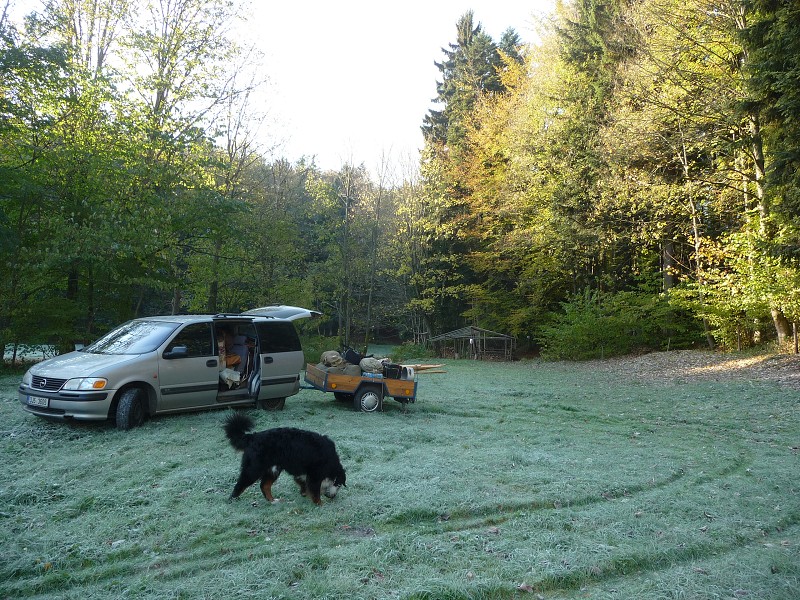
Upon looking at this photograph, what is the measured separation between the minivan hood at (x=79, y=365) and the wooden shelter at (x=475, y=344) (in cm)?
2424

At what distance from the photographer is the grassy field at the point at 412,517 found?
135 inches

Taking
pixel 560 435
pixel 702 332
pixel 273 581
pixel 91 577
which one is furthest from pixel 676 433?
pixel 702 332

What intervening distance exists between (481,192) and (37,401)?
27.6m

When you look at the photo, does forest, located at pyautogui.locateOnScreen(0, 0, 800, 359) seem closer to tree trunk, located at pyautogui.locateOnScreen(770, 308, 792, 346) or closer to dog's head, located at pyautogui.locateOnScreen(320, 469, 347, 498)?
tree trunk, located at pyautogui.locateOnScreen(770, 308, 792, 346)

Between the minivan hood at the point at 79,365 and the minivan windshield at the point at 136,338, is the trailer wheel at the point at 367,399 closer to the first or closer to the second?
the minivan windshield at the point at 136,338

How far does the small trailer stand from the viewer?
10.3 m

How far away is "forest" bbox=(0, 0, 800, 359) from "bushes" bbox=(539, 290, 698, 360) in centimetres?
12

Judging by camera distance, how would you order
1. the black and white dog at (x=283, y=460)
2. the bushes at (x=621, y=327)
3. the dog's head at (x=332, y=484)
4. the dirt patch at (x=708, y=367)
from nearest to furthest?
the black and white dog at (x=283, y=460)
the dog's head at (x=332, y=484)
the dirt patch at (x=708, y=367)
the bushes at (x=621, y=327)

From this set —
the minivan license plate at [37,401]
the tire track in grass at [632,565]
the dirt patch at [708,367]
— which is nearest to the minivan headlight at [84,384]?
the minivan license plate at [37,401]

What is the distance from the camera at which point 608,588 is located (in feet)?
11.2

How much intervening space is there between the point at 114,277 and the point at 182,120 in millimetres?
5976

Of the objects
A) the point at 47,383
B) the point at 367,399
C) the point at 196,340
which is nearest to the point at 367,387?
the point at 367,399

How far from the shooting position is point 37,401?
750cm

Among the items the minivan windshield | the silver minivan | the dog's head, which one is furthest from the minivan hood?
the dog's head
